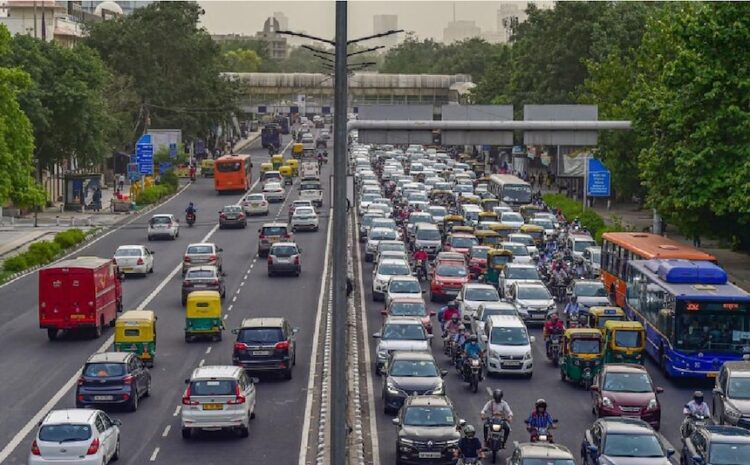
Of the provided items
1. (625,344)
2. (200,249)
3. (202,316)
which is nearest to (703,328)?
→ (625,344)

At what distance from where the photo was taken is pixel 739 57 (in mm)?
56812

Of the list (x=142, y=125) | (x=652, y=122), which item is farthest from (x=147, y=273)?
(x=142, y=125)

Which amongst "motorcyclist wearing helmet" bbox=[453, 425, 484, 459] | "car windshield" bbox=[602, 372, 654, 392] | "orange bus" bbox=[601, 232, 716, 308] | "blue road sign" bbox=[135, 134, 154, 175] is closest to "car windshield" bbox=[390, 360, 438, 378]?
"car windshield" bbox=[602, 372, 654, 392]

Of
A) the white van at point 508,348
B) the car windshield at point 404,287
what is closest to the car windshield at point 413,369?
the white van at point 508,348

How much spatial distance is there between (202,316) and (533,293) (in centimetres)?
1135

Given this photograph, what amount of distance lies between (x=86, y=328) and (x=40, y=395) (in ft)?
29.7

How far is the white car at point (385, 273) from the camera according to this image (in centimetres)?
5456

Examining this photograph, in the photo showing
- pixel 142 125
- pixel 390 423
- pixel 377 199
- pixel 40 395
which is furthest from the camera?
pixel 142 125

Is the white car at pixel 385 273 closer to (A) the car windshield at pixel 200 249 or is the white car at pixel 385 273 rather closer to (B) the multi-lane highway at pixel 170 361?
(B) the multi-lane highway at pixel 170 361

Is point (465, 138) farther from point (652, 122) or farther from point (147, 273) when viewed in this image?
Result: point (147, 273)

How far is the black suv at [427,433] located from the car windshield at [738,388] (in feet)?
21.8

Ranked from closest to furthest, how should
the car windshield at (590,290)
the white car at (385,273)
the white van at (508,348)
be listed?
the white van at (508,348)
the car windshield at (590,290)
the white car at (385,273)

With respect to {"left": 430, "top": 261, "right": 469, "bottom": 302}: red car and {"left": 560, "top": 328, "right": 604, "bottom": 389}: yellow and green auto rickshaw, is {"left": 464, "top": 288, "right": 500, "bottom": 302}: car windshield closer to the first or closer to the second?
{"left": 430, "top": 261, "right": 469, "bottom": 302}: red car

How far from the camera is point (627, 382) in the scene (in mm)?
33531
